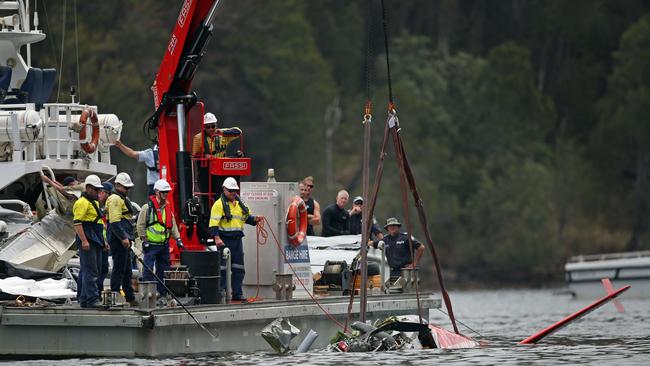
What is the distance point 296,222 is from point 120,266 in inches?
109

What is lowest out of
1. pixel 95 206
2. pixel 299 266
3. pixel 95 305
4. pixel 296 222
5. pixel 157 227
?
pixel 95 305

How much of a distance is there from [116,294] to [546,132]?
48065 mm

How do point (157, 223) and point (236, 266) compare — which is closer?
point (157, 223)

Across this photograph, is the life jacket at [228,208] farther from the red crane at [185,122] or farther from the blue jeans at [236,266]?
the red crane at [185,122]

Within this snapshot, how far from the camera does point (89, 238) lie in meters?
20.2

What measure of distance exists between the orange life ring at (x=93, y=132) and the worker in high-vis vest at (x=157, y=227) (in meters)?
2.87

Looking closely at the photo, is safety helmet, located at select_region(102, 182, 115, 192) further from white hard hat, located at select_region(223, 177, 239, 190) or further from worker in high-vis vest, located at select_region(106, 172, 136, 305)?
white hard hat, located at select_region(223, 177, 239, 190)

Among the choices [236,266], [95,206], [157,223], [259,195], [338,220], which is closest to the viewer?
[95,206]

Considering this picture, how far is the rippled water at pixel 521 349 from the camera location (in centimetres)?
→ 1980

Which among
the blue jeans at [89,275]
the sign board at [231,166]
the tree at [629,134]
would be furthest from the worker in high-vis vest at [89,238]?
the tree at [629,134]

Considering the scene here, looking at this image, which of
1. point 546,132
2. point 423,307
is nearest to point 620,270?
point 423,307

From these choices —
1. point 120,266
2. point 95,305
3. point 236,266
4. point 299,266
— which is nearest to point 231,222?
point 236,266

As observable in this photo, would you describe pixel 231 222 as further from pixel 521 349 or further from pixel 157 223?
pixel 521 349

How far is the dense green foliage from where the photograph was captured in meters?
59.2
